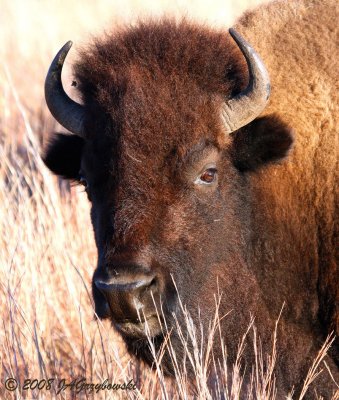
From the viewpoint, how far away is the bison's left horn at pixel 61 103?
16.4ft

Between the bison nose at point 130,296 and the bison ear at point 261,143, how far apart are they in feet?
3.29

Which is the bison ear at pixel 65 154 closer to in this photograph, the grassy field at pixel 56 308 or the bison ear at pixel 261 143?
the grassy field at pixel 56 308

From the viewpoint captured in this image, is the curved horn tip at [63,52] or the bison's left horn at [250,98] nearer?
the bison's left horn at [250,98]

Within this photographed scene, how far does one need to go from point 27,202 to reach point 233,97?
299 centimetres

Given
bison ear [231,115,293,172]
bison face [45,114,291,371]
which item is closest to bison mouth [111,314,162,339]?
bison face [45,114,291,371]

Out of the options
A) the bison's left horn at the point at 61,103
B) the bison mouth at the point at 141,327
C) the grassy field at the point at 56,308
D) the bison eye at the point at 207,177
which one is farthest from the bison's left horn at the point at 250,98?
the bison mouth at the point at 141,327

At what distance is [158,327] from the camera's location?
4.36 metres

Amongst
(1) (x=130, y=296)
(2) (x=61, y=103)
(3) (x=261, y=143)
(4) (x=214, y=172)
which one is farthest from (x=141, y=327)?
(2) (x=61, y=103)

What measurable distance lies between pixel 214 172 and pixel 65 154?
1.09 meters

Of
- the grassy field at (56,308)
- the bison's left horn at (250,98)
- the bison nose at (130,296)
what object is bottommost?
the grassy field at (56,308)

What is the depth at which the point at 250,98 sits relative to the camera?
4703 mm

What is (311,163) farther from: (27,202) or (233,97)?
(27,202)

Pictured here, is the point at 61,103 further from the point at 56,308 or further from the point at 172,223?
the point at 56,308

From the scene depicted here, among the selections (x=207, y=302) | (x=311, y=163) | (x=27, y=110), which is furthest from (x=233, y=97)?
(x=27, y=110)
